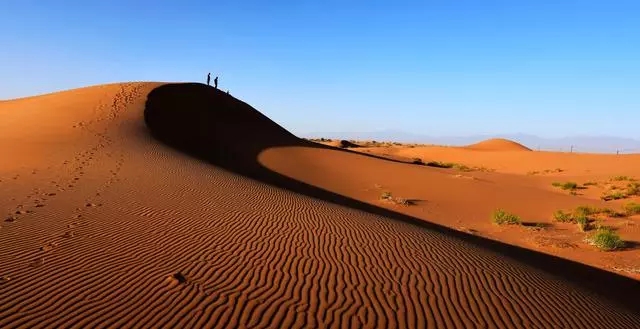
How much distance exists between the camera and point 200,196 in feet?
42.4

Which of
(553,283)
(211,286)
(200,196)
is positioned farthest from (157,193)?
(553,283)

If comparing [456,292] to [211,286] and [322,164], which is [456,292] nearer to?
[211,286]

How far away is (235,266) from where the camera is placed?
22.3 feet

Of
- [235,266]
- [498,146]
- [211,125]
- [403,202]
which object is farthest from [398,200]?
[498,146]

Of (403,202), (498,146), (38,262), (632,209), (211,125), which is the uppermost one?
(498,146)

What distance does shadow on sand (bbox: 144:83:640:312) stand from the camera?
9805 millimetres

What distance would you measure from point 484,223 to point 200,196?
33.6 ft

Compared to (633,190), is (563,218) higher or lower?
lower

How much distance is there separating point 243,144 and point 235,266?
26.8 meters

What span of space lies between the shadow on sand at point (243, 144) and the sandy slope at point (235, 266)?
14 cm

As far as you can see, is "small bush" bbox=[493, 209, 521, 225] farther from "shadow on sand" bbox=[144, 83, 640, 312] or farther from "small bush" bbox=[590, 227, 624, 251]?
"small bush" bbox=[590, 227, 624, 251]

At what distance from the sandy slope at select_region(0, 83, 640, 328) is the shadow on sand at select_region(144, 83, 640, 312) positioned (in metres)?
0.14

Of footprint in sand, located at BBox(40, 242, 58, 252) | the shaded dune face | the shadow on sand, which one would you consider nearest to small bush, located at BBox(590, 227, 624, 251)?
the shadow on sand

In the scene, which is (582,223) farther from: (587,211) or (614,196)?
(614,196)
